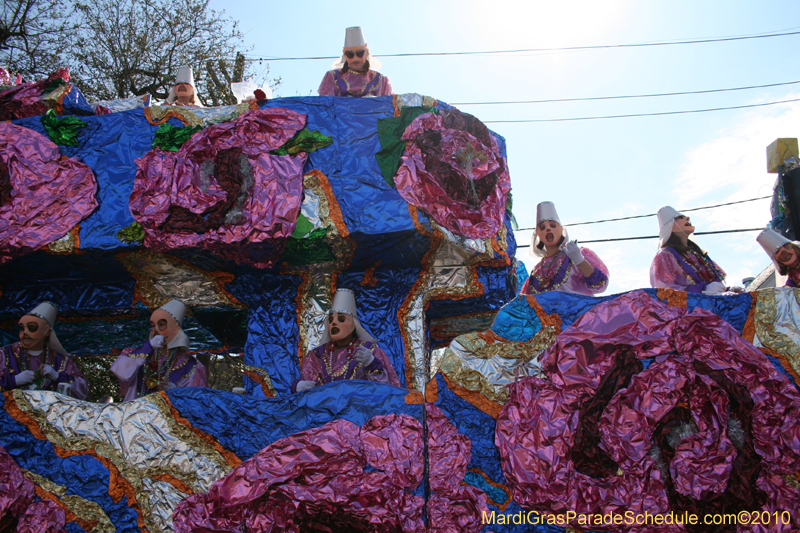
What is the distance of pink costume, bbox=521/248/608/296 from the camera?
538cm

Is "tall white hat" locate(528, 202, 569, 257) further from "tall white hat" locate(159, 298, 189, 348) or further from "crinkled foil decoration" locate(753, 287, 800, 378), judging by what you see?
"tall white hat" locate(159, 298, 189, 348)

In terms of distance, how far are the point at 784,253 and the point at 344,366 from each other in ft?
11.3

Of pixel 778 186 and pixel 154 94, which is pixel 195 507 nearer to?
pixel 778 186

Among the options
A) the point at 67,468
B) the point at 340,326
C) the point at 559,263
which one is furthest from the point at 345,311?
the point at 67,468

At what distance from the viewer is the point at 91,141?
589cm

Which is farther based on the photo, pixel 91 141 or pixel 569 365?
pixel 91 141

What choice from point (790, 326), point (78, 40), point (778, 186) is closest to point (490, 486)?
point (790, 326)

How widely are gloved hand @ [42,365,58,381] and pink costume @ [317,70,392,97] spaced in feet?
11.0

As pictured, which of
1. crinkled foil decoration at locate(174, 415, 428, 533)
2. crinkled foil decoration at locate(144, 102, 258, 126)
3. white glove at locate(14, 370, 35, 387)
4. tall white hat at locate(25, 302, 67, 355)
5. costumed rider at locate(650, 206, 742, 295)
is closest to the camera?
crinkled foil decoration at locate(174, 415, 428, 533)

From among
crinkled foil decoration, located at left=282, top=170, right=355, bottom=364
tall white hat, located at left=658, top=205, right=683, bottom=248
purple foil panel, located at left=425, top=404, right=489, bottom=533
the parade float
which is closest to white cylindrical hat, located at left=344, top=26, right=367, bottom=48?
the parade float

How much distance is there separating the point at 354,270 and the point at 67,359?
2.50 metres

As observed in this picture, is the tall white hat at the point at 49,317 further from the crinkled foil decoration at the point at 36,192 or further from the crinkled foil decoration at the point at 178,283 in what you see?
the crinkled foil decoration at the point at 178,283

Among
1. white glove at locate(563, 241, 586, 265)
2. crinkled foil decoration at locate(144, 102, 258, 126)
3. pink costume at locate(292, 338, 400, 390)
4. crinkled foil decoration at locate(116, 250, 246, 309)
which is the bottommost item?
pink costume at locate(292, 338, 400, 390)

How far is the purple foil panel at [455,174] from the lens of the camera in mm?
5422
